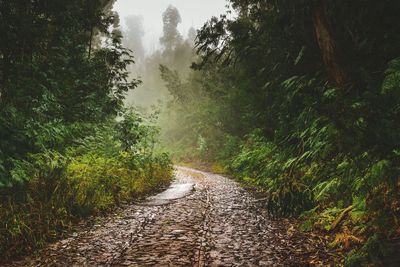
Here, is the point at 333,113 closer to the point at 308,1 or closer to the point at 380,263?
the point at 380,263

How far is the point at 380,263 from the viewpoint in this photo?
4.25 m

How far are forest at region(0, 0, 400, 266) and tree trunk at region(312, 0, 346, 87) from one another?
2 cm

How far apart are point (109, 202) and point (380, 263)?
261 inches

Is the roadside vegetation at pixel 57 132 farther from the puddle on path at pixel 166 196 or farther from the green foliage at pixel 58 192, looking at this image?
the puddle on path at pixel 166 196

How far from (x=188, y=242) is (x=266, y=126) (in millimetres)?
10340

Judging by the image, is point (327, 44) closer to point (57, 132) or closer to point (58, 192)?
point (57, 132)

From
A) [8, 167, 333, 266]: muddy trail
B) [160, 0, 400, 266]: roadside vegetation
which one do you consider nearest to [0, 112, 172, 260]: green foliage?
[8, 167, 333, 266]: muddy trail

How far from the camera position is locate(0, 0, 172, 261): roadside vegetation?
6723 mm

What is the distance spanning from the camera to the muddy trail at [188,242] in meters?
5.35

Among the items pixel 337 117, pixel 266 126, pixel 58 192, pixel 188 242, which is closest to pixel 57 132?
pixel 58 192

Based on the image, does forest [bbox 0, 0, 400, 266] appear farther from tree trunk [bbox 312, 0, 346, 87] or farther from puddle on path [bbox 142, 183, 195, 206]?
puddle on path [bbox 142, 183, 195, 206]

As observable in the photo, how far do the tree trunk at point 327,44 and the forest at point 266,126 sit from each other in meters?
0.02

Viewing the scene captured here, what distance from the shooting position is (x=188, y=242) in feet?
20.4

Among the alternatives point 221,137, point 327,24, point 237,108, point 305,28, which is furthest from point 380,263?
point 221,137
